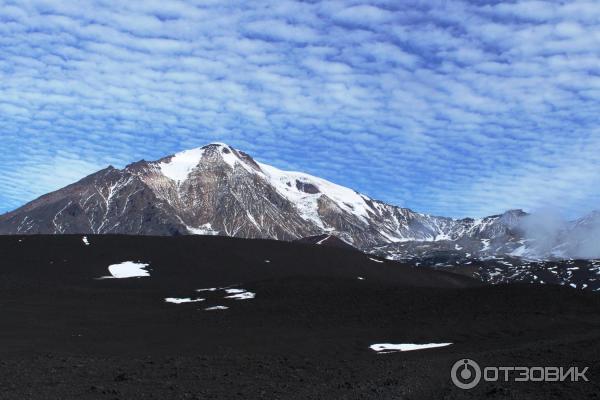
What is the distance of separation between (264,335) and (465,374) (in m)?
19.8

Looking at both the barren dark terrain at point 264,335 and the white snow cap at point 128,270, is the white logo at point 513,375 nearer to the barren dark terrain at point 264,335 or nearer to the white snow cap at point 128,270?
the barren dark terrain at point 264,335

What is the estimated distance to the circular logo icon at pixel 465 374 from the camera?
25.8 meters

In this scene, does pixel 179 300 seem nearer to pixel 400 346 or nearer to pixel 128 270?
pixel 128 270

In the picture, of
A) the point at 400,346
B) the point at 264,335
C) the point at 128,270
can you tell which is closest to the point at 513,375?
the point at 400,346

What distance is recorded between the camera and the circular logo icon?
2579cm

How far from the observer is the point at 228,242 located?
10712 cm

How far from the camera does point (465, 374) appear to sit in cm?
2766

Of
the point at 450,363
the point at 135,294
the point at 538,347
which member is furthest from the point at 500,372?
the point at 135,294

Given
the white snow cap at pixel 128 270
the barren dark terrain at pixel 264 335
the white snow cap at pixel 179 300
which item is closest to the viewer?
the barren dark terrain at pixel 264 335

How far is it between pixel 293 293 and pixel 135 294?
17.6 metres

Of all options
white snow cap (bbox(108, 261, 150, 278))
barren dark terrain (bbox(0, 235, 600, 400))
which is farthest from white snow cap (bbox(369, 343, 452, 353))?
white snow cap (bbox(108, 261, 150, 278))

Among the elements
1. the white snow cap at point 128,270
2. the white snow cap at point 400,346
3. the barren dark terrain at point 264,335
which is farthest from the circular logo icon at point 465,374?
the white snow cap at point 128,270

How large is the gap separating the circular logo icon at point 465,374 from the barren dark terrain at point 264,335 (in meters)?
0.59

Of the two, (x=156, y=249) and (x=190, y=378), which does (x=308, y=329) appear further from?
(x=156, y=249)
